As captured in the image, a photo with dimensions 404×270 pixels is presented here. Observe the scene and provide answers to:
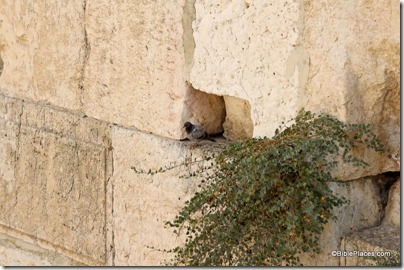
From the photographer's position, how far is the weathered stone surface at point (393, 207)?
4.74 metres

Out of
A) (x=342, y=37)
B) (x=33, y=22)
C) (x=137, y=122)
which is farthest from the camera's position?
(x=33, y=22)

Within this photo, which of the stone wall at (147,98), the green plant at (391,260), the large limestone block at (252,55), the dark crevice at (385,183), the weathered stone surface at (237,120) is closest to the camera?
the green plant at (391,260)

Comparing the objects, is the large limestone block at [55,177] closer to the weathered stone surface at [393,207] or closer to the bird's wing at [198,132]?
the bird's wing at [198,132]

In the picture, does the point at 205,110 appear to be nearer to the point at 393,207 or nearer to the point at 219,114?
the point at 219,114

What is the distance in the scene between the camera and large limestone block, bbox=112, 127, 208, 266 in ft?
16.9

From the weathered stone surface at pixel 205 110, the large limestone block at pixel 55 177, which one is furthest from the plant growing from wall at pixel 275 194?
the large limestone block at pixel 55 177

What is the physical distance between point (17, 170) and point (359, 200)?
6.79ft

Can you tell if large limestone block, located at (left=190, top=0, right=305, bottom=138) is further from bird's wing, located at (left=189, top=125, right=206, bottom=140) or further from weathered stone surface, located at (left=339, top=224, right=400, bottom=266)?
weathered stone surface, located at (left=339, top=224, right=400, bottom=266)

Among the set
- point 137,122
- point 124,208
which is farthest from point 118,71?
point 124,208

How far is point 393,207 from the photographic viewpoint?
15.6 feet

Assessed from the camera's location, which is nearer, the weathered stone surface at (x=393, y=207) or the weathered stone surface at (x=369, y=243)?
the weathered stone surface at (x=369, y=243)

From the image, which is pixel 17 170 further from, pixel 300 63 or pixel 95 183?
pixel 300 63

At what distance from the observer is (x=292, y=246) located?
4.56 metres

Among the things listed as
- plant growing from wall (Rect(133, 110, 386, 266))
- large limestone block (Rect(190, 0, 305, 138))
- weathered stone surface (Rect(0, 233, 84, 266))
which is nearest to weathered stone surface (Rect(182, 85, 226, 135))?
large limestone block (Rect(190, 0, 305, 138))
